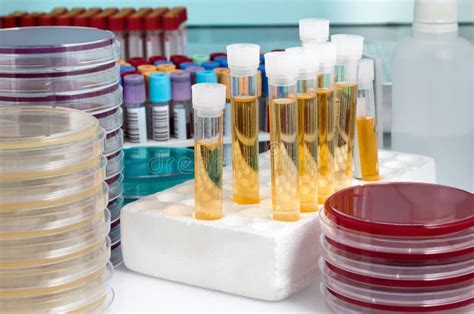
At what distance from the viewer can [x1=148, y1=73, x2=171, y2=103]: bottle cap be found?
1175mm

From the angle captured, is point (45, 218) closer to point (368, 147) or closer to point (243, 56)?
point (243, 56)

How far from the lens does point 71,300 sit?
66 cm

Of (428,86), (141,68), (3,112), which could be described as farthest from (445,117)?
(3,112)

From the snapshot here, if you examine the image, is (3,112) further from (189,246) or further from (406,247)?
(406,247)

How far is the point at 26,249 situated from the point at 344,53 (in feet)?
1.12

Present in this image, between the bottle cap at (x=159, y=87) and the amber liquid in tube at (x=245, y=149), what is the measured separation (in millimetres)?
416

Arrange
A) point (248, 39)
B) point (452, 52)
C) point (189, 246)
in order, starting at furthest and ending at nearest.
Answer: point (248, 39) → point (452, 52) → point (189, 246)

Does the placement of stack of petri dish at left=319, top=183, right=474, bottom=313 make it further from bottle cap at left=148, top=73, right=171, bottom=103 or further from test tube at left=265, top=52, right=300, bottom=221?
bottle cap at left=148, top=73, right=171, bottom=103

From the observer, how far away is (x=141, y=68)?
1.27 m

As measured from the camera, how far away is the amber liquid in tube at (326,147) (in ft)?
2.60

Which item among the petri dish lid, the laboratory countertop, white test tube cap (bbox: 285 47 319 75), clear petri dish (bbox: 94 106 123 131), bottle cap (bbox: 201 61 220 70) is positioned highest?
Answer: white test tube cap (bbox: 285 47 319 75)

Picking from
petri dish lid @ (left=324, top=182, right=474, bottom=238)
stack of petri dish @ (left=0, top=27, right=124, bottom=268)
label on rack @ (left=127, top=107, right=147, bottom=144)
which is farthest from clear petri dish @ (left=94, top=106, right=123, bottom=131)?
label on rack @ (left=127, top=107, right=147, bottom=144)

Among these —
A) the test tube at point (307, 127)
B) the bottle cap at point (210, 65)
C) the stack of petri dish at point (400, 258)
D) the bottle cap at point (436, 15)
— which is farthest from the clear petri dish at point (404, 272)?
the bottle cap at point (210, 65)

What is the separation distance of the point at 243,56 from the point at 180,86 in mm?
476
